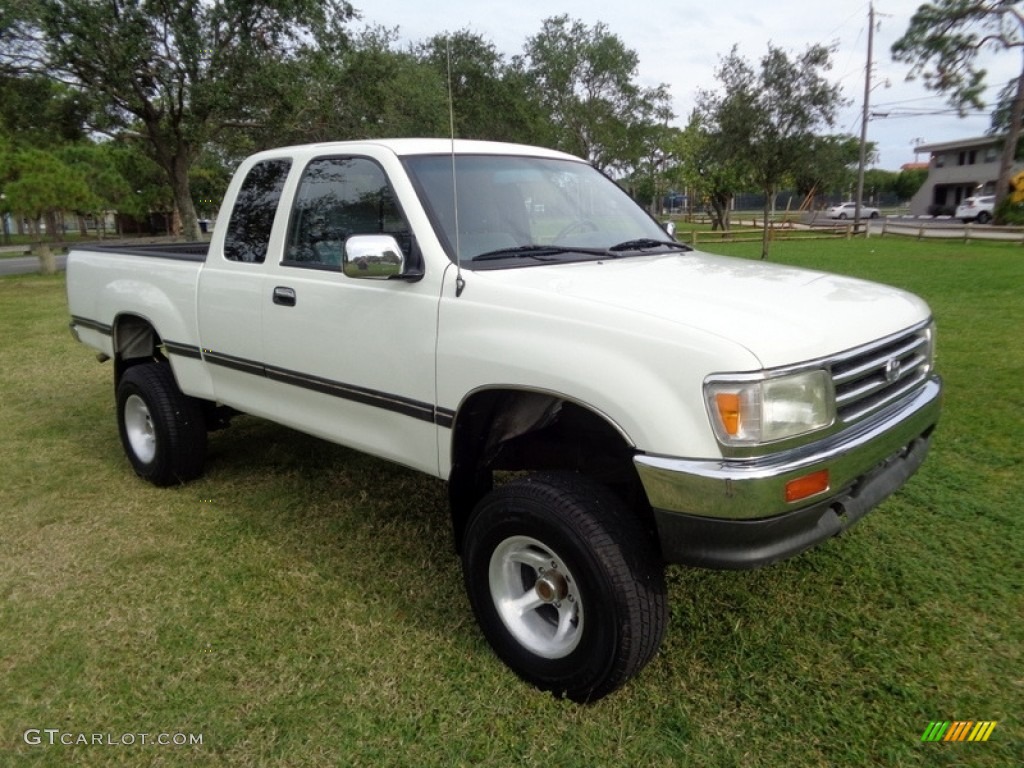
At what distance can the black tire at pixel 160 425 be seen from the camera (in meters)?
4.51

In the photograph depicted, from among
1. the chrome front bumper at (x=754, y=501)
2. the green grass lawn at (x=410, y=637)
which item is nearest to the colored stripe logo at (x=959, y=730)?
the green grass lawn at (x=410, y=637)

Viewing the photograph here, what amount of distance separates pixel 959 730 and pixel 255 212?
12.4 feet

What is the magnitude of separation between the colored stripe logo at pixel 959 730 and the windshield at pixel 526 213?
2115 mm

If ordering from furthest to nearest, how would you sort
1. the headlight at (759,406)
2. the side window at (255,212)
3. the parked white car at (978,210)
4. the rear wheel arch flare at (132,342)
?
Result: the parked white car at (978,210)
the rear wheel arch flare at (132,342)
the side window at (255,212)
the headlight at (759,406)

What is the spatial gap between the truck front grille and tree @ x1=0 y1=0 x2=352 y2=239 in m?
17.1

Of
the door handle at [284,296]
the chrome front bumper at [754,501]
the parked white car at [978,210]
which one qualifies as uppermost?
the parked white car at [978,210]

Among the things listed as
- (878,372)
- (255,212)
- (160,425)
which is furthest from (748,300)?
(160,425)

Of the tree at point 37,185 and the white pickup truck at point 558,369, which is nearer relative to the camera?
the white pickup truck at point 558,369

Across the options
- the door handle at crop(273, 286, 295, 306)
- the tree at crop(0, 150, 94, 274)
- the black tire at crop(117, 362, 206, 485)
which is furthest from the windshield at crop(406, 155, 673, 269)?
the tree at crop(0, 150, 94, 274)

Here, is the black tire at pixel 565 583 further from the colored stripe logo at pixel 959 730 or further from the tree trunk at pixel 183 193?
the tree trunk at pixel 183 193

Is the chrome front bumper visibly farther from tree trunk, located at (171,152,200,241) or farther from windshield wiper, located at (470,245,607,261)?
tree trunk, located at (171,152,200,241)

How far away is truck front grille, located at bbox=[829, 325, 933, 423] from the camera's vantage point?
244cm

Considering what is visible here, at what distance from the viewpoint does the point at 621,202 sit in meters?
3.99

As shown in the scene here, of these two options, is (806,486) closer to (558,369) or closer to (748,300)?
(748,300)
